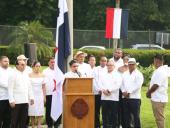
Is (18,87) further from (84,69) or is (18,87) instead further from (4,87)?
(84,69)

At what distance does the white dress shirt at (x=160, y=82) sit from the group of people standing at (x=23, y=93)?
2.43 metres

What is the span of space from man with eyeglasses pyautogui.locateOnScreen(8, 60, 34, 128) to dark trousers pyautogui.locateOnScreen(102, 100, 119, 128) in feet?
5.73

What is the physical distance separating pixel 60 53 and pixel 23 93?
1.29m

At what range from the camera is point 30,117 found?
12.9 metres

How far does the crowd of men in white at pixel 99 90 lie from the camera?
1138 centimetres

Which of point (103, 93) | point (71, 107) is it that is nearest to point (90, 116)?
point (71, 107)

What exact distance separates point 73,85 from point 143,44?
3147cm

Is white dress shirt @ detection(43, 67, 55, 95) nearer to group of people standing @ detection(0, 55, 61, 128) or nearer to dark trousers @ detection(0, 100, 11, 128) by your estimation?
group of people standing @ detection(0, 55, 61, 128)

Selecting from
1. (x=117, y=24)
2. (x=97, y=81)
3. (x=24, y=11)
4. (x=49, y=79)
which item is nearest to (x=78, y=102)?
(x=97, y=81)

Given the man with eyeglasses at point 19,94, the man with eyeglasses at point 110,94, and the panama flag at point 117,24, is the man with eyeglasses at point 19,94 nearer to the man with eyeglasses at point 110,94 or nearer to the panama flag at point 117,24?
the man with eyeglasses at point 110,94

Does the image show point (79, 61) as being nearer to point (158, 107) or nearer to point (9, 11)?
point (158, 107)

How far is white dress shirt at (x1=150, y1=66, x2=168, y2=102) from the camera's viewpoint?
11469mm

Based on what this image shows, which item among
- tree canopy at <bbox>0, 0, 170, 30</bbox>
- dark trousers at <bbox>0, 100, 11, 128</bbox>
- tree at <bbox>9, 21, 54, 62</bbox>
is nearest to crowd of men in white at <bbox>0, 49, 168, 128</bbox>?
dark trousers at <bbox>0, 100, 11, 128</bbox>

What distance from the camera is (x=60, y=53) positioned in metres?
11.9
